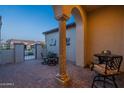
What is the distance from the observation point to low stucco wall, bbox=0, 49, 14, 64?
17.5ft

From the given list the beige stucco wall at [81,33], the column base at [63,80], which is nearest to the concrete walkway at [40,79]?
the column base at [63,80]

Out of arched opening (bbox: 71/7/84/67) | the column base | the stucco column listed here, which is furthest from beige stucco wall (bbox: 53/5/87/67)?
the column base

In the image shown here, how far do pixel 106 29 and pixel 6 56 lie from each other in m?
4.59

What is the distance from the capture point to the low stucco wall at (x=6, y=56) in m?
5.32

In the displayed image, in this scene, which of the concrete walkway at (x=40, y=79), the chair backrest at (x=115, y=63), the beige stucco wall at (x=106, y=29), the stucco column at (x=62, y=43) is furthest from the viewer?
the beige stucco wall at (x=106, y=29)

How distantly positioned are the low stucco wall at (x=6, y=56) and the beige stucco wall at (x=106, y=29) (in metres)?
3.75

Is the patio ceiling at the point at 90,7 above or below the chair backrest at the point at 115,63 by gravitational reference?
above

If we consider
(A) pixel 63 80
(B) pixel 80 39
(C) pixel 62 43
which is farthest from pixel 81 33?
(A) pixel 63 80

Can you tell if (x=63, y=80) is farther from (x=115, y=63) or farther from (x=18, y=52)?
(x=18, y=52)

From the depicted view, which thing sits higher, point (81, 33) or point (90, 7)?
point (90, 7)

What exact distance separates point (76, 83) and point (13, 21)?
401 cm

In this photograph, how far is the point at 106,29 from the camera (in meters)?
4.09

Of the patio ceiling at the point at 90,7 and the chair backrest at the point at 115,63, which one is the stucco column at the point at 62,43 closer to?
the chair backrest at the point at 115,63

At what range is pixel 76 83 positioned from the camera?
2693mm
